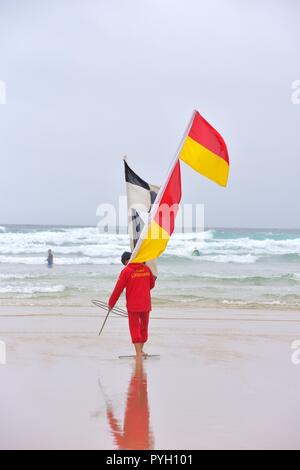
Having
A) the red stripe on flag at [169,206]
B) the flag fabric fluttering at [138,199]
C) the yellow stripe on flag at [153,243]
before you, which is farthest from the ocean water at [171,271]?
the red stripe on flag at [169,206]

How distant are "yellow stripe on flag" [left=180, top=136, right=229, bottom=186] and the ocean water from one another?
908 centimetres

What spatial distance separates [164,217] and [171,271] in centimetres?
2015

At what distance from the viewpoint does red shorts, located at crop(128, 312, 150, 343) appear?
8023mm

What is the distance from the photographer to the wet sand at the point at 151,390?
16.3ft

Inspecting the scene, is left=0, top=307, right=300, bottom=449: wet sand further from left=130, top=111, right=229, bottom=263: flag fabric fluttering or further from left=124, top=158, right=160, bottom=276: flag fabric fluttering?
left=124, top=158, right=160, bottom=276: flag fabric fluttering

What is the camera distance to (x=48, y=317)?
12.8 m

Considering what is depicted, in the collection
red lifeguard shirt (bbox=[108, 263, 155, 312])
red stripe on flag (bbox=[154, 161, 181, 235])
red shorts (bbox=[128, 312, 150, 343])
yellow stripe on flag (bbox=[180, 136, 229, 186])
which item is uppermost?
yellow stripe on flag (bbox=[180, 136, 229, 186])

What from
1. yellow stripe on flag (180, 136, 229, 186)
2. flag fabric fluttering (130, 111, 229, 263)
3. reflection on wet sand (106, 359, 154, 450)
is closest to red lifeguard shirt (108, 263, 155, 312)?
flag fabric fluttering (130, 111, 229, 263)

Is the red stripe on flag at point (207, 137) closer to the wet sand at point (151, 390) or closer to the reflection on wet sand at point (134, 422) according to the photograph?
the wet sand at point (151, 390)

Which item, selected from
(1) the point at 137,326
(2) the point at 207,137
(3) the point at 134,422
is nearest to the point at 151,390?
(3) the point at 134,422

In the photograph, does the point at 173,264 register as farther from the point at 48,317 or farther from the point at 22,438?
the point at 22,438

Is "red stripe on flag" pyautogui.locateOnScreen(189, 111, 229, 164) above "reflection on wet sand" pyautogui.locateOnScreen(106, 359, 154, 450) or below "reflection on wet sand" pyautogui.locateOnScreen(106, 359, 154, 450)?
above

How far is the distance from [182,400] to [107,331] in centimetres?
495

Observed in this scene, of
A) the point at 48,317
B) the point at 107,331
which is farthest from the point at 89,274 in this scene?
the point at 107,331
